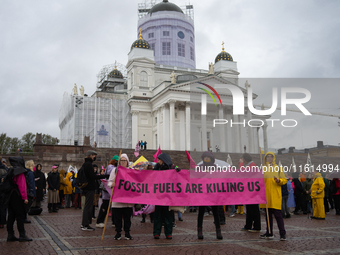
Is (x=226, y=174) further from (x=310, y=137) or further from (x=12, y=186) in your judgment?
(x=12, y=186)

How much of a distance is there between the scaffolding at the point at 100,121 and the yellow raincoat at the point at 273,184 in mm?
43226

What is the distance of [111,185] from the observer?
812 centimetres

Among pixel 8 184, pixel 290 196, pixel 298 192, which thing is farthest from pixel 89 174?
pixel 298 192

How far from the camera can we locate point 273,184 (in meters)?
8.09

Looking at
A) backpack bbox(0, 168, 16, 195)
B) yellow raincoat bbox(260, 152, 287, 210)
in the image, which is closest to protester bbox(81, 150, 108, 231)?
backpack bbox(0, 168, 16, 195)

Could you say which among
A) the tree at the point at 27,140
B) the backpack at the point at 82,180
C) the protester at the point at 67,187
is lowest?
the protester at the point at 67,187

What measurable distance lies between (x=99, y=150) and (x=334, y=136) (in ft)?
96.2

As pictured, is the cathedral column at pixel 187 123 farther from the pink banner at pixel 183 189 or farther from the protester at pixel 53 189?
the pink banner at pixel 183 189

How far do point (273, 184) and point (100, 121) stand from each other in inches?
1765

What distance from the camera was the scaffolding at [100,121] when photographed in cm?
4984

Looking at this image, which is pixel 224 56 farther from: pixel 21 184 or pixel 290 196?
pixel 21 184

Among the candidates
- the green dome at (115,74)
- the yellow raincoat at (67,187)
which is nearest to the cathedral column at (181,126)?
the green dome at (115,74)

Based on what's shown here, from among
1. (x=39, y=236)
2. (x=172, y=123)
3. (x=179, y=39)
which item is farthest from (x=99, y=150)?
(x=179, y=39)

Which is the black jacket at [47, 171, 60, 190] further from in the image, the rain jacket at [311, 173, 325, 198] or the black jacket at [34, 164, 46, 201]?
the rain jacket at [311, 173, 325, 198]
